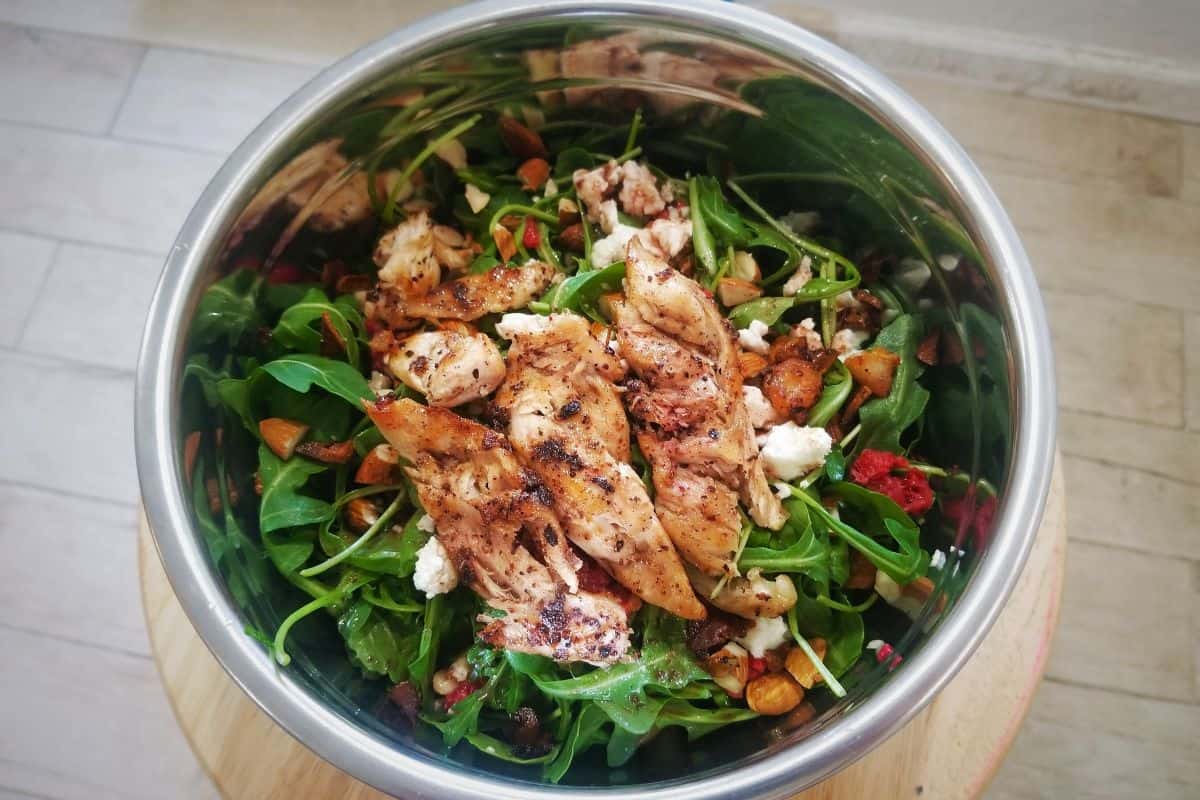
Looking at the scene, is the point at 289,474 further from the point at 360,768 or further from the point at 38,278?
the point at 38,278

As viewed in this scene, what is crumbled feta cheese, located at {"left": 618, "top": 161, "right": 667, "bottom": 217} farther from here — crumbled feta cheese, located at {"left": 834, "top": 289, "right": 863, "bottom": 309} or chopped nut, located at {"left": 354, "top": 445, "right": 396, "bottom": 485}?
chopped nut, located at {"left": 354, "top": 445, "right": 396, "bottom": 485}

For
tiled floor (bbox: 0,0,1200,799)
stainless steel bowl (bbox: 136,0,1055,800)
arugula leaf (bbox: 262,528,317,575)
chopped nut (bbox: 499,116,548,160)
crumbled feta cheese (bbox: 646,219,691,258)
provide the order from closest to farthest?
stainless steel bowl (bbox: 136,0,1055,800)
arugula leaf (bbox: 262,528,317,575)
crumbled feta cheese (bbox: 646,219,691,258)
chopped nut (bbox: 499,116,548,160)
tiled floor (bbox: 0,0,1200,799)

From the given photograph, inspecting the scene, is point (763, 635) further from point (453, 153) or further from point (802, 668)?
point (453, 153)

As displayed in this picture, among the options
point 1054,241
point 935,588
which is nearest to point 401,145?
point 935,588

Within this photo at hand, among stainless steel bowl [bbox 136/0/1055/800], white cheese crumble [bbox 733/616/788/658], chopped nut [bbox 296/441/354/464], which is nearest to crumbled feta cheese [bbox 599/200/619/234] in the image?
stainless steel bowl [bbox 136/0/1055/800]

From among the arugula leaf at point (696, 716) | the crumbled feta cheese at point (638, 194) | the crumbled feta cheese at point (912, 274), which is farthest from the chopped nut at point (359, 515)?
the crumbled feta cheese at point (912, 274)


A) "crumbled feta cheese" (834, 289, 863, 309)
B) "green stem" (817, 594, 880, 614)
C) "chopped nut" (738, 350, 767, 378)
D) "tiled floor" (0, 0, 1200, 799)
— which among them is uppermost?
"crumbled feta cheese" (834, 289, 863, 309)

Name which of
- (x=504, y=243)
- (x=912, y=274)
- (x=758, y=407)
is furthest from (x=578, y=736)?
(x=912, y=274)
